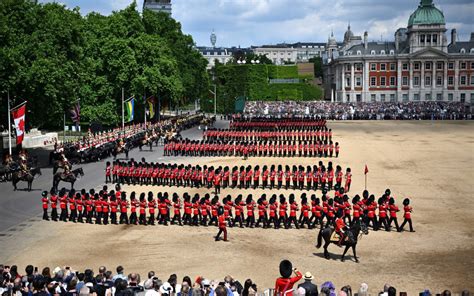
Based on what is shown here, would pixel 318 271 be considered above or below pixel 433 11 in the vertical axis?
below

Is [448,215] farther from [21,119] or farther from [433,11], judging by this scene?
A: [433,11]

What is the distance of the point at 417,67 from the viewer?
320 ft

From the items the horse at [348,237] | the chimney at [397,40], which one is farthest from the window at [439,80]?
the horse at [348,237]

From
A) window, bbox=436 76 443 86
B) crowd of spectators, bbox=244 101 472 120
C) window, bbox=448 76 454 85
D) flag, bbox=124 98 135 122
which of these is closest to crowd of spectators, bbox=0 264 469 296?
flag, bbox=124 98 135 122

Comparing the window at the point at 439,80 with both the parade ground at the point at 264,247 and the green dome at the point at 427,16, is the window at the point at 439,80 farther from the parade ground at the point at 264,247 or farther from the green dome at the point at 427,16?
the parade ground at the point at 264,247

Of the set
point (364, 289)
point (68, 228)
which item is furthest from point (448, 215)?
point (68, 228)

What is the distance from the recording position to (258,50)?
197000mm

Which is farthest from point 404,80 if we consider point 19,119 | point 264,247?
point 264,247

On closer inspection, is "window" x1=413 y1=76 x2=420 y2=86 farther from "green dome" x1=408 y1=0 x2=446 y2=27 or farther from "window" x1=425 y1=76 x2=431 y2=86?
"green dome" x1=408 y1=0 x2=446 y2=27

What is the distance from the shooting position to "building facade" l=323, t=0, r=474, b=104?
96562mm

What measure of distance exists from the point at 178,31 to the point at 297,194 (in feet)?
154

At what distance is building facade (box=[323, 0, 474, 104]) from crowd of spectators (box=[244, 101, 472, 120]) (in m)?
15.8

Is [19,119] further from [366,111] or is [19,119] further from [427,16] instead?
[427,16]

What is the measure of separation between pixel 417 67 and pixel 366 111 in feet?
80.9
